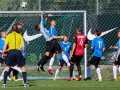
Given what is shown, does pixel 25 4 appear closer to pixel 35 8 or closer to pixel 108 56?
pixel 35 8

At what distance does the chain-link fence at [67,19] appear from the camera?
25047 mm

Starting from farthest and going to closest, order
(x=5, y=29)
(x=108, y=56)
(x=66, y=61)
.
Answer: (x=108, y=56) < (x=5, y=29) < (x=66, y=61)

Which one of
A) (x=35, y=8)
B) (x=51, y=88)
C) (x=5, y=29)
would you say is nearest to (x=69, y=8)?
(x=35, y=8)

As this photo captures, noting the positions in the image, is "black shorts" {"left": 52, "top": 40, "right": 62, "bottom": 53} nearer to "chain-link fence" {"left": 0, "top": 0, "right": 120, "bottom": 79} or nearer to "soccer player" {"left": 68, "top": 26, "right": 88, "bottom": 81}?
"soccer player" {"left": 68, "top": 26, "right": 88, "bottom": 81}

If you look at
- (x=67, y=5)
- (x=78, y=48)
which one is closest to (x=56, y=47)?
(x=78, y=48)

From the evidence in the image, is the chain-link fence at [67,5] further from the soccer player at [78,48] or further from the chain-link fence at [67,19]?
the soccer player at [78,48]

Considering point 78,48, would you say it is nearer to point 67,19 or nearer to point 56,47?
point 56,47

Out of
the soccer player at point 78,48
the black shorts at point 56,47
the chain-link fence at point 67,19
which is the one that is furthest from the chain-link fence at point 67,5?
the black shorts at point 56,47

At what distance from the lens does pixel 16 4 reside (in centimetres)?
2762

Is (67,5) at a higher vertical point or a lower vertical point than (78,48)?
higher

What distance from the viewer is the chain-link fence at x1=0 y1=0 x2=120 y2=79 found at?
25047 mm

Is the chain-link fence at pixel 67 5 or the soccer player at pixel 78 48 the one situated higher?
the chain-link fence at pixel 67 5

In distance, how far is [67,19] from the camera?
82.4ft

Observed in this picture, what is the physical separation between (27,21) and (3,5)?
2.95 metres
